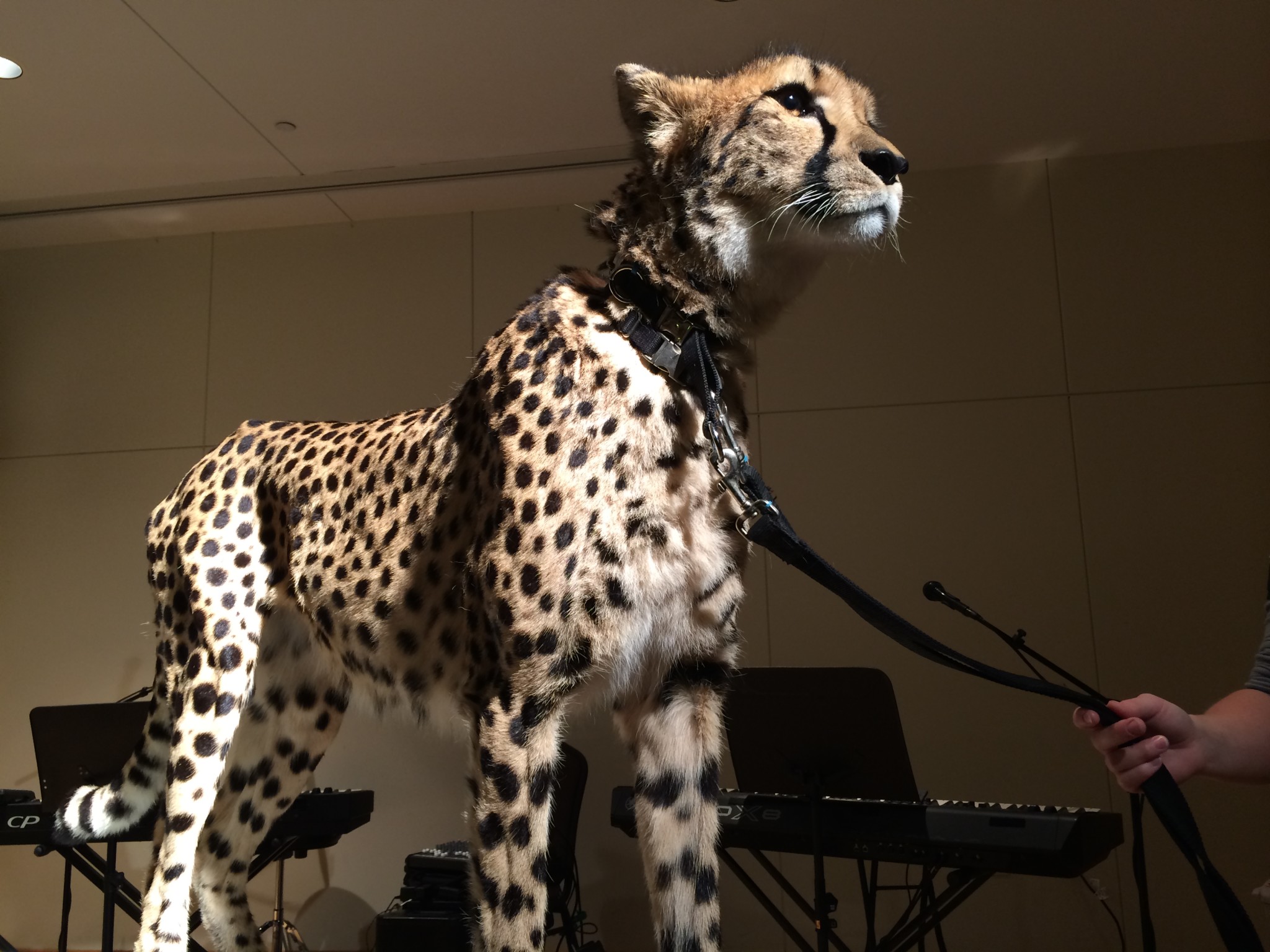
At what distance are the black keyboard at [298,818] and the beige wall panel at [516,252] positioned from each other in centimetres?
191

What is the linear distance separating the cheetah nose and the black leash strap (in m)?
0.28

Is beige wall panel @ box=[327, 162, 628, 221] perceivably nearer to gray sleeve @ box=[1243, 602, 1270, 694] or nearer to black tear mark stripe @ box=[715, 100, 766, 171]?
black tear mark stripe @ box=[715, 100, 766, 171]

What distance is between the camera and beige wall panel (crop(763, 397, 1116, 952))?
11.9 ft

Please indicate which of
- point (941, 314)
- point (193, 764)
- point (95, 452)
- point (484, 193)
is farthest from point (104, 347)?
point (941, 314)

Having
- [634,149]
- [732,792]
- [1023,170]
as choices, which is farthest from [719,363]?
[1023,170]

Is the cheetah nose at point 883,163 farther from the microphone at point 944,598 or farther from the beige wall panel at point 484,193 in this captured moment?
the beige wall panel at point 484,193

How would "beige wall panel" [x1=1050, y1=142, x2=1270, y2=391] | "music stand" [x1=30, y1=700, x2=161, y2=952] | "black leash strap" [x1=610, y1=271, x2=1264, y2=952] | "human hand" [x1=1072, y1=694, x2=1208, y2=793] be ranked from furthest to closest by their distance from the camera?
"beige wall panel" [x1=1050, y1=142, x2=1270, y2=391], "music stand" [x1=30, y1=700, x2=161, y2=952], "human hand" [x1=1072, y1=694, x2=1208, y2=793], "black leash strap" [x1=610, y1=271, x2=1264, y2=952]

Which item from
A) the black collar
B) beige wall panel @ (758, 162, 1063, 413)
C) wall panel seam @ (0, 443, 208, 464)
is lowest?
the black collar

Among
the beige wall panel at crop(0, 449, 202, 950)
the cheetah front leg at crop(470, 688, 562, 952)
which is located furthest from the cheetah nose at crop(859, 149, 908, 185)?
the beige wall panel at crop(0, 449, 202, 950)

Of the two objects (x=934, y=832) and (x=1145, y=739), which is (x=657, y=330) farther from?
(x=934, y=832)

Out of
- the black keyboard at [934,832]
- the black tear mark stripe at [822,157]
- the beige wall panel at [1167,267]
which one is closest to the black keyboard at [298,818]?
the black keyboard at [934,832]

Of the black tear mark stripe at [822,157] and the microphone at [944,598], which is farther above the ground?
the black tear mark stripe at [822,157]

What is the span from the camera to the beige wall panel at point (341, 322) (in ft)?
13.9

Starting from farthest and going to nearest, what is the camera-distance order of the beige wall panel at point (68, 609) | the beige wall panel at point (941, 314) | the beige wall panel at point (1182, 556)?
the beige wall panel at point (68, 609) < the beige wall panel at point (941, 314) < the beige wall panel at point (1182, 556)
